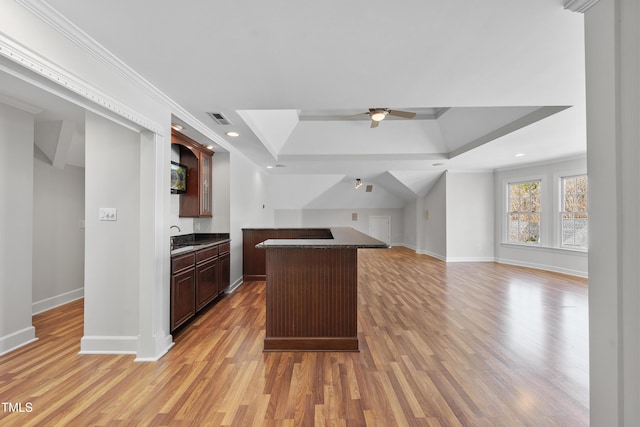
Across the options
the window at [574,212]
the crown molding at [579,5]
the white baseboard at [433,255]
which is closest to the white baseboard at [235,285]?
the crown molding at [579,5]

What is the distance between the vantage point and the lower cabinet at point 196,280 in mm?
2924

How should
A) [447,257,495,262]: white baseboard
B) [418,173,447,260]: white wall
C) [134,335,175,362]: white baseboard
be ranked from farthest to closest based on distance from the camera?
1. [418,173,447,260]: white wall
2. [447,257,495,262]: white baseboard
3. [134,335,175,362]: white baseboard

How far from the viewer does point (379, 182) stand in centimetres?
938

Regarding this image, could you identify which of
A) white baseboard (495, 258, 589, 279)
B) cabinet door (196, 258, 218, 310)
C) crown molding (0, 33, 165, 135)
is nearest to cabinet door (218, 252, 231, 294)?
cabinet door (196, 258, 218, 310)

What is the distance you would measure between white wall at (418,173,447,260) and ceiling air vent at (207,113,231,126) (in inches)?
231

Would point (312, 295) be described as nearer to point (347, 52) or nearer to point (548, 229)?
point (347, 52)

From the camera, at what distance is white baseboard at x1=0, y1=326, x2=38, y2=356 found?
2592mm

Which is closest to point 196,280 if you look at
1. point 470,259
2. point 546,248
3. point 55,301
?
point 55,301

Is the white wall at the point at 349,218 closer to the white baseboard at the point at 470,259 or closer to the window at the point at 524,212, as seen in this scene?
the white baseboard at the point at 470,259

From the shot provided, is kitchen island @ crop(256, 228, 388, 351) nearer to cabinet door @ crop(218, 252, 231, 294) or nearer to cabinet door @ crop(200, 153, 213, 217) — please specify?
cabinet door @ crop(218, 252, 231, 294)

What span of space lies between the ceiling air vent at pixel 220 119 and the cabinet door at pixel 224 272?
1.87m

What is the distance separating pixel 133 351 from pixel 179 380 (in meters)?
0.77

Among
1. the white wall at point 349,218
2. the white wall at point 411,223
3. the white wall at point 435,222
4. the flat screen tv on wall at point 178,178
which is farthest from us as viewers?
the white wall at point 349,218

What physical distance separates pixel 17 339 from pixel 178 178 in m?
2.25
